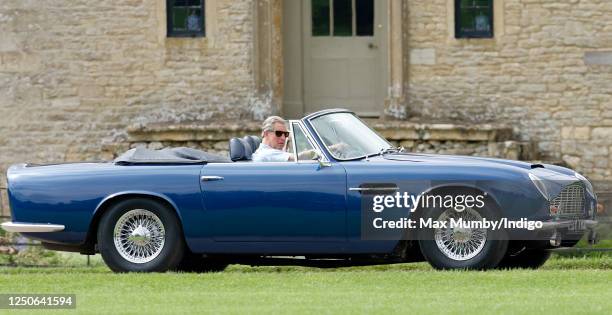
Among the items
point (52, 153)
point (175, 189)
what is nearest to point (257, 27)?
point (52, 153)

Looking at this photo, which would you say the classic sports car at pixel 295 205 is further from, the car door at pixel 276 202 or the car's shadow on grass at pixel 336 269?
the car's shadow on grass at pixel 336 269

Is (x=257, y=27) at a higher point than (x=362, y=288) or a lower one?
higher

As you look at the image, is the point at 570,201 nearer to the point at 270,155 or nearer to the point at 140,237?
the point at 270,155

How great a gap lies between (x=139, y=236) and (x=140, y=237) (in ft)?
0.04

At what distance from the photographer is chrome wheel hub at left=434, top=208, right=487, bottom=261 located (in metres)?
12.5

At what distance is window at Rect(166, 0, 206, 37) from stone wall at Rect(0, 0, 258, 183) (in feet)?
0.48

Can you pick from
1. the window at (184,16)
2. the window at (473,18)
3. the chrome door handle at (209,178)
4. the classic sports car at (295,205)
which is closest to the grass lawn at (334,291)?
the classic sports car at (295,205)

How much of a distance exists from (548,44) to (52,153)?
6.66 m

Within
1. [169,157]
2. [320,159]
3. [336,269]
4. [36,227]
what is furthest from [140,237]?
[336,269]

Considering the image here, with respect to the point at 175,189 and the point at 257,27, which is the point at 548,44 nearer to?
the point at 257,27

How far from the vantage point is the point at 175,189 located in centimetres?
1285

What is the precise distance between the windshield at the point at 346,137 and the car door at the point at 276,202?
0.58 feet

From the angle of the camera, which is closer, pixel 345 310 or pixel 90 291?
pixel 345 310

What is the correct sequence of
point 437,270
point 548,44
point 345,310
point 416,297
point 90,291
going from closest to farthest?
1. point 345,310
2. point 416,297
3. point 90,291
4. point 437,270
5. point 548,44
